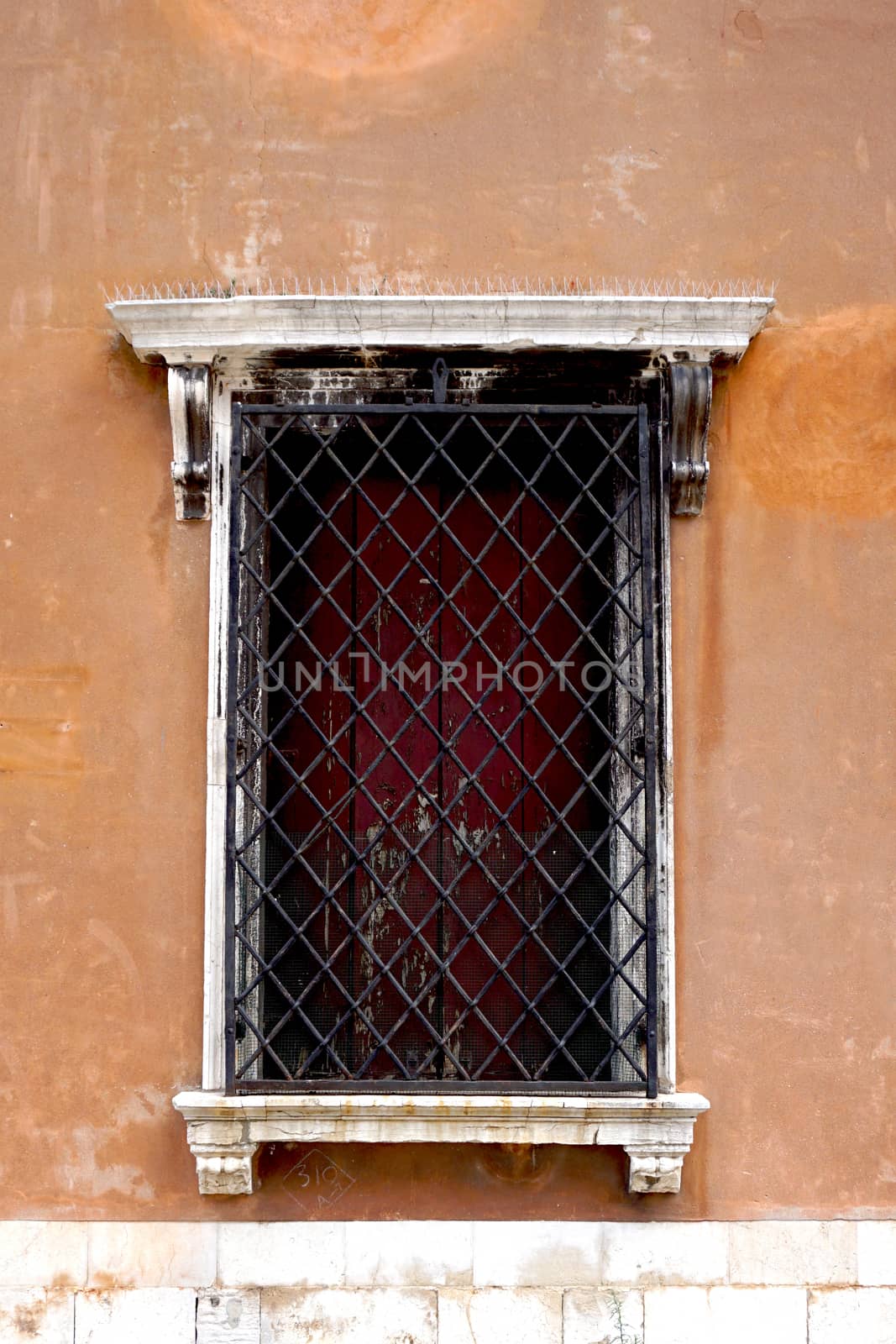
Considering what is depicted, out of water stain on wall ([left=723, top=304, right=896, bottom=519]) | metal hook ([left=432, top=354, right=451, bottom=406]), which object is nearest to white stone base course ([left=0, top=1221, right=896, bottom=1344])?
water stain on wall ([left=723, top=304, right=896, bottom=519])

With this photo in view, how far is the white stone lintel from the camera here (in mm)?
3832

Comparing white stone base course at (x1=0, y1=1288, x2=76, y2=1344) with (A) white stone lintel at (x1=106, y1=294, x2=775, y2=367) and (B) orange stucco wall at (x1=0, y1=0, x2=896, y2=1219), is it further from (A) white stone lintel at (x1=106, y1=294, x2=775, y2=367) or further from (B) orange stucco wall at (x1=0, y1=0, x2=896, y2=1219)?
(A) white stone lintel at (x1=106, y1=294, x2=775, y2=367)

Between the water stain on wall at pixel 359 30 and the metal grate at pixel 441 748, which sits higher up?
the water stain on wall at pixel 359 30

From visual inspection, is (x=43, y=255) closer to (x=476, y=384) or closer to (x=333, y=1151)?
(x=476, y=384)

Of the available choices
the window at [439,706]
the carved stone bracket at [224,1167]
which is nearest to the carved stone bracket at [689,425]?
the window at [439,706]

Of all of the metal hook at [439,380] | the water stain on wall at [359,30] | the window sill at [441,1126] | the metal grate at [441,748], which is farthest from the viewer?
the water stain on wall at [359,30]

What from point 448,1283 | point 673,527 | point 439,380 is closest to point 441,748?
point 673,527

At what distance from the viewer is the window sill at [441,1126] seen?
12.1 ft

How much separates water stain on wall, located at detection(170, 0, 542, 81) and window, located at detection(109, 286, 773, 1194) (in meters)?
0.76

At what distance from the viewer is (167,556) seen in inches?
156

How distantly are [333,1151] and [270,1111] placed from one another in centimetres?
25

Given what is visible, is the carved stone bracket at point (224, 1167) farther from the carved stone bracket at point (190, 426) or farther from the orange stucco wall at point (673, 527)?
the carved stone bracket at point (190, 426)

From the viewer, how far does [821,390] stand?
4020 millimetres

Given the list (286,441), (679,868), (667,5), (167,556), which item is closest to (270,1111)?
(679,868)
